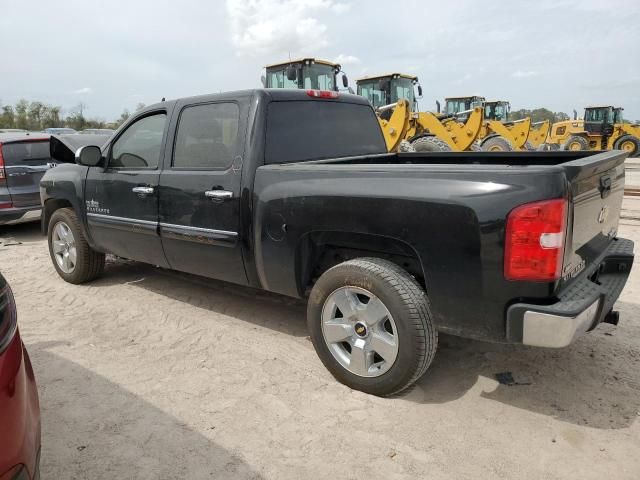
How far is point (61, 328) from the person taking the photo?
4.19 metres

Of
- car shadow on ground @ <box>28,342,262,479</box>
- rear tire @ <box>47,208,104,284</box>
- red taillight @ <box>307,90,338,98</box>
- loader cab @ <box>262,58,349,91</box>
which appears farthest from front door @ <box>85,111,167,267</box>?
loader cab @ <box>262,58,349,91</box>

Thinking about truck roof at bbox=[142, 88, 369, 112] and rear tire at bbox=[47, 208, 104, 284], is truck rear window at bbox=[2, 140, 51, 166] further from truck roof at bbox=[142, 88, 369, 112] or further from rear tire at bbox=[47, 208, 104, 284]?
truck roof at bbox=[142, 88, 369, 112]

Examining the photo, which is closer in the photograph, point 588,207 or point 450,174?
point 450,174

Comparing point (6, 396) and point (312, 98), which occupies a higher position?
point (312, 98)

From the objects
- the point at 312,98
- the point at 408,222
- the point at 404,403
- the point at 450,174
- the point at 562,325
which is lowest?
the point at 404,403

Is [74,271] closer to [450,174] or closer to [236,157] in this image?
[236,157]

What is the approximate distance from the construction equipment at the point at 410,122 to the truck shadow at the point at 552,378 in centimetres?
805

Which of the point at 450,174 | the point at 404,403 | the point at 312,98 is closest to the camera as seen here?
the point at 450,174

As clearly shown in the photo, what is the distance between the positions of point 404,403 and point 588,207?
1.53 m

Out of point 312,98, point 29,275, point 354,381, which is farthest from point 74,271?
point 354,381

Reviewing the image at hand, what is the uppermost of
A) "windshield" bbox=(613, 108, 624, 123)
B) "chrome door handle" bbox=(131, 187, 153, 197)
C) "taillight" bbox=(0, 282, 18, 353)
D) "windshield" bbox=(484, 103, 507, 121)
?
"windshield" bbox=(484, 103, 507, 121)

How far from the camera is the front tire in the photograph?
108 inches

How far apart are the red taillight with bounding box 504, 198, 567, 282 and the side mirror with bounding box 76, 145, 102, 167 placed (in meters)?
3.71

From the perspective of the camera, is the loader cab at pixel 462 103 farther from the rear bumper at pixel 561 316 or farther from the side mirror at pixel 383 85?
the rear bumper at pixel 561 316
